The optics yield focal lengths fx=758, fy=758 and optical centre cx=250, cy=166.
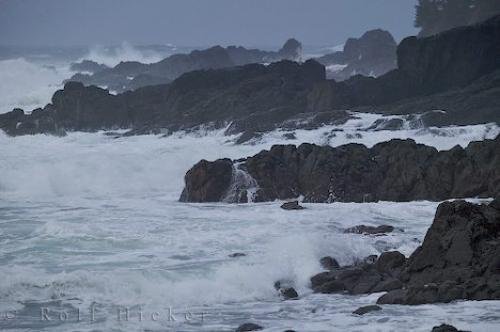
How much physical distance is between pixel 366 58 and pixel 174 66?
612 inches

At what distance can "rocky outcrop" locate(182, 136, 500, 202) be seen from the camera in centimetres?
1875

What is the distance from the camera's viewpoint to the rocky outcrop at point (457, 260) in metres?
10.2

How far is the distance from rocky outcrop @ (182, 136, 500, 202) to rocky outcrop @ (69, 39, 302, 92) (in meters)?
32.9

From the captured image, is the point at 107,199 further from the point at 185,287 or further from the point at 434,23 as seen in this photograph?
the point at 434,23

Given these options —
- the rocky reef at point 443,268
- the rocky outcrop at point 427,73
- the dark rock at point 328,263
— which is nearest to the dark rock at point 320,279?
the rocky reef at point 443,268

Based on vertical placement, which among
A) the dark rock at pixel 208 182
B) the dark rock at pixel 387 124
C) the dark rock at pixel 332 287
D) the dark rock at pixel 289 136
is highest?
the dark rock at pixel 387 124

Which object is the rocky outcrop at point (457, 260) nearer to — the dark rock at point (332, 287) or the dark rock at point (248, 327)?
the dark rock at point (332, 287)

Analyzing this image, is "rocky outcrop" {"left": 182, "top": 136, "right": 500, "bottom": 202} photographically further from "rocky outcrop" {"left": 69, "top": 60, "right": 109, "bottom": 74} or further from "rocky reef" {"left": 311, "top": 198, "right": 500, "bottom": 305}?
"rocky outcrop" {"left": 69, "top": 60, "right": 109, "bottom": 74}

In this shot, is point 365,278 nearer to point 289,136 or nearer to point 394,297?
point 394,297

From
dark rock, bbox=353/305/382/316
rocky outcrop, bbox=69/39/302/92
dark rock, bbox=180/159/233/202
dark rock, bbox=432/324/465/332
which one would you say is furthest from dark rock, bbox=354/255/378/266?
rocky outcrop, bbox=69/39/302/92

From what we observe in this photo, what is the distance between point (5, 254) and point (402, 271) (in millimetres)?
7254

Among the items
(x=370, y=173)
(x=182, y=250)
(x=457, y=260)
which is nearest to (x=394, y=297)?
(x=457, y=260)

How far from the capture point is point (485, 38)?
33094mm

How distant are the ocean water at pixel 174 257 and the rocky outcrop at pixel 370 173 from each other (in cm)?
89
